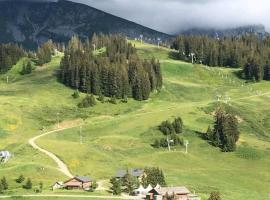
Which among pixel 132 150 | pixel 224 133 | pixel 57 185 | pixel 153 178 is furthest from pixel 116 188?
pixel 224 133

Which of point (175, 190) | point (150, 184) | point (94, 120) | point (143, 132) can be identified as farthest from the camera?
point (94, 120)

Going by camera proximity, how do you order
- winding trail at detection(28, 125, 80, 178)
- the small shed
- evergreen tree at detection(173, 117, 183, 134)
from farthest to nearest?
evergreen tree at detection(173, 117, 183, 134), winding trail at detection(28, 125, 80, 178), the small shed

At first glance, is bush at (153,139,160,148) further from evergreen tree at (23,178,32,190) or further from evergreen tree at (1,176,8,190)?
evergreen tree at (1,176,8,190)

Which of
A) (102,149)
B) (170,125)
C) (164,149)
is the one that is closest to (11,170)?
(102,149)

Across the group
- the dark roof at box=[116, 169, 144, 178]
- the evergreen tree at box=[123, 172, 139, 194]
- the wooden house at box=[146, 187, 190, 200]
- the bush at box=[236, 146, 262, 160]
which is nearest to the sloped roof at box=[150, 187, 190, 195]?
the wooden house at box=[146, 187, 190, 200]

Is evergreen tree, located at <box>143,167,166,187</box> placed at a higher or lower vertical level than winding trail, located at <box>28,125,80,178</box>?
higher

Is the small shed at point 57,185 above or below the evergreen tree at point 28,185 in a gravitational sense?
below

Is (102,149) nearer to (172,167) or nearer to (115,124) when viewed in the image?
(172,167)

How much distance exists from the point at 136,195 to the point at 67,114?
82015mm

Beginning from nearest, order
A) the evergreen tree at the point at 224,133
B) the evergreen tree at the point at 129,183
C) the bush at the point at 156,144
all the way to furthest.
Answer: the evergreen tree at the point at 129,183, the bush at the point at 156,144, the evergreen tree at the point at 224,133

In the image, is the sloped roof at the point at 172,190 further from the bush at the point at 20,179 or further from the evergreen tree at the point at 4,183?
the evergreen tree at the point at 4,183

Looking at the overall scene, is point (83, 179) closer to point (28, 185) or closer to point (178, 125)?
point (28, 185)

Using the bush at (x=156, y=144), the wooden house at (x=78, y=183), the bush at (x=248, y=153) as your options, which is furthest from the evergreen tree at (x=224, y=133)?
the wooden house at (x=78, y=183)

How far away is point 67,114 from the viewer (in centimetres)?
19538
